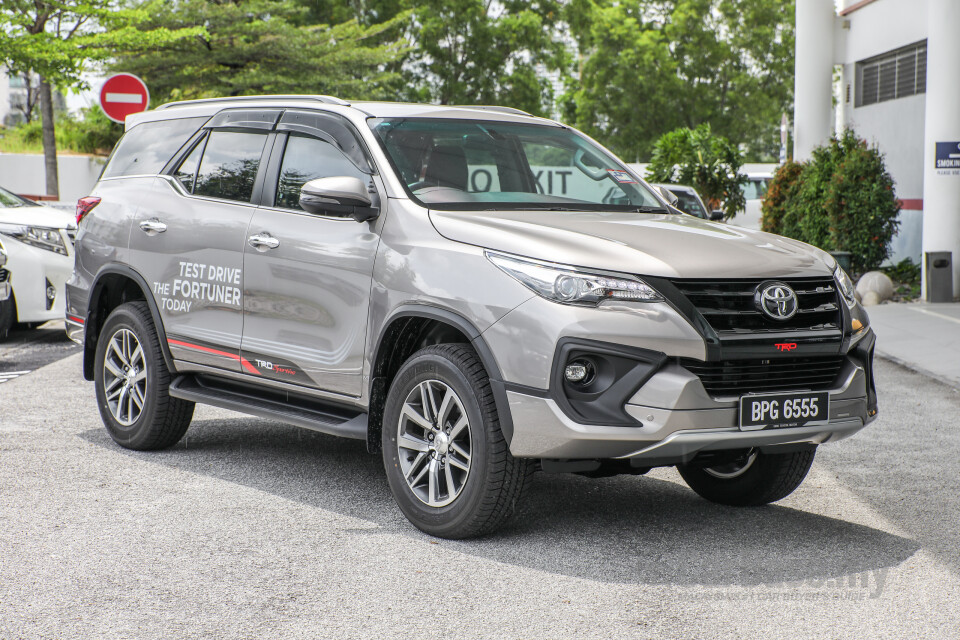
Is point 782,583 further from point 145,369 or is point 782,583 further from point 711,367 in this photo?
point 145,369

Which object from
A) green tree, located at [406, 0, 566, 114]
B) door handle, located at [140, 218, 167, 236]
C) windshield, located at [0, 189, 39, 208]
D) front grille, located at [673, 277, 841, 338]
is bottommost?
front grille, located at [673, 277, 841, 338]

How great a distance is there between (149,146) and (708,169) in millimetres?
25780

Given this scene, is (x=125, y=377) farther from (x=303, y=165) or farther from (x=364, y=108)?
(x=364, y=108)

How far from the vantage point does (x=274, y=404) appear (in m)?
5.88

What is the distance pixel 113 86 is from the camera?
14242 millimetres

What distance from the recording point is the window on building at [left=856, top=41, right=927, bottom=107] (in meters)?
19.4

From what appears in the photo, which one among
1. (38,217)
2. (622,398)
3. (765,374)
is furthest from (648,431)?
(38,217)

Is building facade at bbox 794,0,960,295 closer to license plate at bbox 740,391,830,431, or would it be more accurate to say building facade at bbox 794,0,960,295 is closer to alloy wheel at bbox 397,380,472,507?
license plate at bbox 740,391,830,431

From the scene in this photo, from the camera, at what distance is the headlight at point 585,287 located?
14.7 ft

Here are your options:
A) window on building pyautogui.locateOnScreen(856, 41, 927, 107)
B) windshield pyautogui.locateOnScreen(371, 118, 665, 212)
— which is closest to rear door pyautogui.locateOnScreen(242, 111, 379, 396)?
windshield pyautogui.locateOnScreen(371, 118, 665, 212)

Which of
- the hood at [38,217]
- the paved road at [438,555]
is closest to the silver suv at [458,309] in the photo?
the paved road at [438,555]

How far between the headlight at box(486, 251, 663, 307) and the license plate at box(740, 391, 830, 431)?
568 millimetres

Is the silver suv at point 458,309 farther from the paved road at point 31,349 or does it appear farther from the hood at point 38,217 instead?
the hood at point 38,217

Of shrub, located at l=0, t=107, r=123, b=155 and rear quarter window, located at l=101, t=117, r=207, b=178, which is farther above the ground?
shrub, located at l=0, t=107, r=123, b=155
